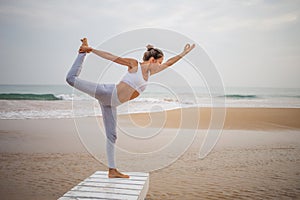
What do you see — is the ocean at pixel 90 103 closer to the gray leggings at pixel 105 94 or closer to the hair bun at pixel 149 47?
the gray leggings at pixel 105 94

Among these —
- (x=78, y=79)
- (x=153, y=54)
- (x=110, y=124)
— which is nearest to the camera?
(x=78, y=79)

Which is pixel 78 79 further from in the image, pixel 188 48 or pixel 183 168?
pixel 183 168

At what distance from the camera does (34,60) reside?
31109 mm

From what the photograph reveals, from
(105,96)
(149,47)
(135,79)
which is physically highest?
(149,47)

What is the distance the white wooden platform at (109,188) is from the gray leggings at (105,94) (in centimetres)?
31

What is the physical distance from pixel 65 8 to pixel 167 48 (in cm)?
1917

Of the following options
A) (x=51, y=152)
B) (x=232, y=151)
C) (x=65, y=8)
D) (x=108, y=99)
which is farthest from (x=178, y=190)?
(x=65, y=8)

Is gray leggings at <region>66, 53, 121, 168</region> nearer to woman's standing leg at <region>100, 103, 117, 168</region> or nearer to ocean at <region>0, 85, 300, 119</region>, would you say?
woman's standing leg at <region>100, 103, 117, 168</region>

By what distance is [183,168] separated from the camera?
6000 millimetres

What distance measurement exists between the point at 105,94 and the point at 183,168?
3.19 m

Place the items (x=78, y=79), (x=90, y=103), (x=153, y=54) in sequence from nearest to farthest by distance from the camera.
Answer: (x=78, y=79) → (x=153, y=54) → (x=90, y=103)

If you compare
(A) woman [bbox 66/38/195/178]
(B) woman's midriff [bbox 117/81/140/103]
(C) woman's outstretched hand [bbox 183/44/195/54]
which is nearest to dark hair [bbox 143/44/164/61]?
(A) woman [bbox 66/38/195/178]

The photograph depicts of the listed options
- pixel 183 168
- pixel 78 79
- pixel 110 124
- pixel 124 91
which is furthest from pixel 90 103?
pixel 78 79

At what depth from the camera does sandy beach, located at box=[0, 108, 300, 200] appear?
471 centimetres
